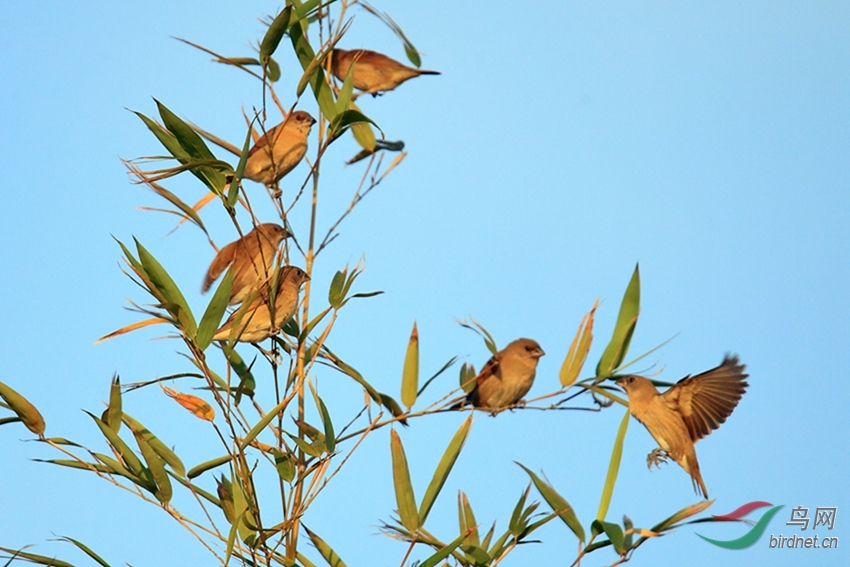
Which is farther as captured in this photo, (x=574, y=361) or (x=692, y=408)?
(x=692, y=408)

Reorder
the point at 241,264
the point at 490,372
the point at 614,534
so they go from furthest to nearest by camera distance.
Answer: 1. the point at 241,264
2. the point at 490,372
3. the point at 614,534

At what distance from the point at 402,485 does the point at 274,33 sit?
1209 mm

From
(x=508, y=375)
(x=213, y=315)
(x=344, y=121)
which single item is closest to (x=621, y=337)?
(x=508, y=375)

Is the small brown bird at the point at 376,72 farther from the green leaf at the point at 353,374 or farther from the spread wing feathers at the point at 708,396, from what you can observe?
the spread wing feathers at the point at 708,396

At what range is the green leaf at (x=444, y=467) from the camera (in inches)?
91.4

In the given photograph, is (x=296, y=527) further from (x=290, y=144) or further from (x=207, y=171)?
(x=290, y=144)

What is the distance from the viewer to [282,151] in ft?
9.09

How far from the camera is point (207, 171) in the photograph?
225 cm

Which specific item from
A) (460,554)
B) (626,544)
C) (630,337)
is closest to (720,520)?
(626,544)

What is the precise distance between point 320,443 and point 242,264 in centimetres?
132

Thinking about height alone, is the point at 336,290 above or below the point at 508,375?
below

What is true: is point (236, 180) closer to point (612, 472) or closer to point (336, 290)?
point (336, 290)

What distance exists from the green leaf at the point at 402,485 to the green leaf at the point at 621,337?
1.80 feet

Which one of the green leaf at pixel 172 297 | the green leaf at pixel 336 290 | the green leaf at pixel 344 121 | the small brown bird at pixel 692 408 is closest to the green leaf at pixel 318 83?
the green leaf at pixel 344 121
